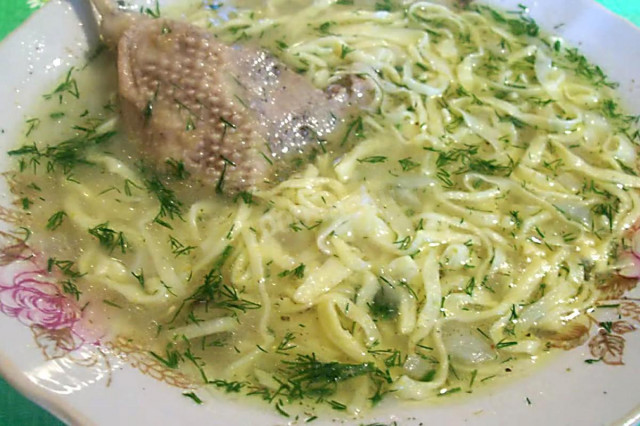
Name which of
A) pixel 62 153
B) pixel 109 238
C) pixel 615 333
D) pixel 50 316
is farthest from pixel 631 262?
pixel 62 153

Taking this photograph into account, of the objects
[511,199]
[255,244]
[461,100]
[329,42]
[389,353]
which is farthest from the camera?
[329,42]

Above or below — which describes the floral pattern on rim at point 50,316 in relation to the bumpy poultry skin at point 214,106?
below

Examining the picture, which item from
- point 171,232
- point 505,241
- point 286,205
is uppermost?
point 505,241

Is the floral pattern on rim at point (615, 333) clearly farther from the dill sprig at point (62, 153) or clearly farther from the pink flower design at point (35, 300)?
the dill sprig at point (62, 153)

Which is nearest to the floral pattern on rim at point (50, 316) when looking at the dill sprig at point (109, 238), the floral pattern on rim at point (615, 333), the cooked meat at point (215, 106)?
the dill sprig at point (109, 238)

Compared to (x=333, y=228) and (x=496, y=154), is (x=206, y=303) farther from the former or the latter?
(x=496, y=154)

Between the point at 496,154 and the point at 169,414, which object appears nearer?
the point at 169,414

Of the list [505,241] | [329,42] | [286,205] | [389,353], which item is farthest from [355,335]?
[329,42]

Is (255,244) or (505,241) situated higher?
(505,241)
